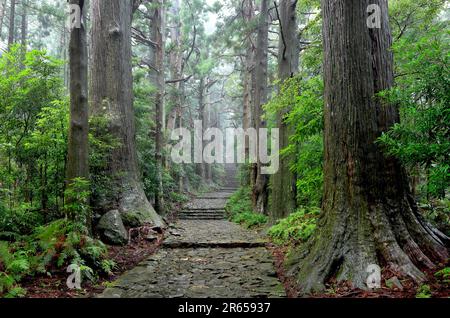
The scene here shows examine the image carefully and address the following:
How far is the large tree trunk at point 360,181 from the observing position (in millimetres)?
3689

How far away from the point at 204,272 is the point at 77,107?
11.5 ft

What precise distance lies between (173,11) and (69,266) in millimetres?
20696

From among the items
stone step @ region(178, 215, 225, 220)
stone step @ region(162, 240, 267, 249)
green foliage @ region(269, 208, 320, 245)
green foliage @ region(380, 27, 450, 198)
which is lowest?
stone step @ region(178, 215, 225, 220)

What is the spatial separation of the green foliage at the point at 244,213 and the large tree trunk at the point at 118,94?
333 centimetres

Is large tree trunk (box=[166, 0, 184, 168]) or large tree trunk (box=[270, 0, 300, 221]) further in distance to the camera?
large tree trunk (box=[166, 0, 184, 168])

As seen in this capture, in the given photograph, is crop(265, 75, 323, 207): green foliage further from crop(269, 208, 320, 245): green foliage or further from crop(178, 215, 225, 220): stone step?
crop(178, 215, 225, 220): stone step

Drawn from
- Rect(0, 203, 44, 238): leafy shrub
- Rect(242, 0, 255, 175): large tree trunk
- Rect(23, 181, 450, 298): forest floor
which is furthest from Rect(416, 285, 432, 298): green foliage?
Rect(242, 0, 255, 175): large tree trunk

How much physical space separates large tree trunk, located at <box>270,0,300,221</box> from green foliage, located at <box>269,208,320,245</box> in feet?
3.61

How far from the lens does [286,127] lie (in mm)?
8938

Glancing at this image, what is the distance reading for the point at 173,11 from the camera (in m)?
21.3

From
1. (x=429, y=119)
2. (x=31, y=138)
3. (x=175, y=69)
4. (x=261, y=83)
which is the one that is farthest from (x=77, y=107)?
(x=175, y=69)

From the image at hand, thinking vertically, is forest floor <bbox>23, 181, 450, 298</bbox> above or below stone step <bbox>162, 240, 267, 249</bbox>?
above

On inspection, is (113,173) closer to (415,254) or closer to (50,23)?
(415,254)

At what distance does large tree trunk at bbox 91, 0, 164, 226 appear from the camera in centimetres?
819
